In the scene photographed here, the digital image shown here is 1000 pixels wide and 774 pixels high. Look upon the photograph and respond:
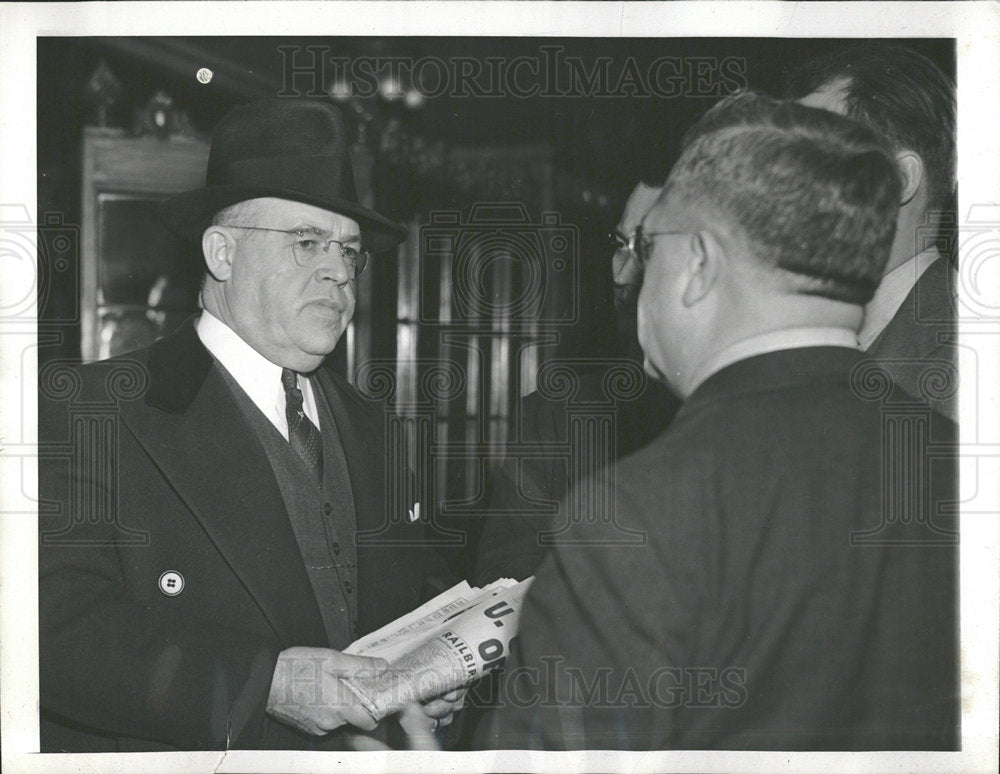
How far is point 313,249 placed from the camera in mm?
1659

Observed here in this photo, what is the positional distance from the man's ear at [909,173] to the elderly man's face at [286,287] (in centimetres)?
95

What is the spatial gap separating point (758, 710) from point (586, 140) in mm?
1043

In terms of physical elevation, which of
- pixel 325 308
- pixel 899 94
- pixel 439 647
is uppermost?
pixel 899 94

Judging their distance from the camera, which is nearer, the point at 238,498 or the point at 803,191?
the point at 803,191

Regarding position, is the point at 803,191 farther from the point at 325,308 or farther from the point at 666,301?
the point at 325,308

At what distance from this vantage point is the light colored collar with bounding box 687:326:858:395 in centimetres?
149

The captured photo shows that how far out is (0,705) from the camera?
5.74ft

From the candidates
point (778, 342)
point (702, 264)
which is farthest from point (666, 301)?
point (778, 342)

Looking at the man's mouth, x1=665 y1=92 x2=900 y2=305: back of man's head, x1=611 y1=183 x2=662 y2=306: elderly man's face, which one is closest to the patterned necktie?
the man's mouth

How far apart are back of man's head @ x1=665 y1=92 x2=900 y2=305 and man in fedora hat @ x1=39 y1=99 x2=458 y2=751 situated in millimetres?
553

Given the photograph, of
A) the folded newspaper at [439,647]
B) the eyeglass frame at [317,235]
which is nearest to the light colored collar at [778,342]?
the folded newspaper at [439,647]

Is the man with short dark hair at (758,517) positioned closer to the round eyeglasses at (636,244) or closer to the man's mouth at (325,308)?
the round eyeglasses at (636,244)

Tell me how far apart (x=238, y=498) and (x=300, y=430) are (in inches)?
6.1

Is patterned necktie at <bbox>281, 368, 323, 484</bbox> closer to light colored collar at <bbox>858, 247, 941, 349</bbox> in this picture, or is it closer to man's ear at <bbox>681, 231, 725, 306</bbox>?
man's ear at <bbox>681, 231, 725, 306</bbox>
